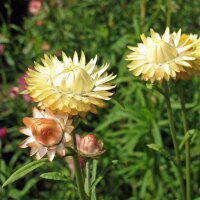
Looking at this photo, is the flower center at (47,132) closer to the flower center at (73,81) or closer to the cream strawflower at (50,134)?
the cream strawflower at (50,134)

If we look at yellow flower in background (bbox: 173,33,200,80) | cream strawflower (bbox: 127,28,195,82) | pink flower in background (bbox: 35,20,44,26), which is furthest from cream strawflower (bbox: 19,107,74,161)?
pink flower in background (bbox: 35,20,44,26)

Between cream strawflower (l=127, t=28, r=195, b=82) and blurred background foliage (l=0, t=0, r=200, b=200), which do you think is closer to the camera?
cream strawflower (l=127, t=28, r=195, b=82)

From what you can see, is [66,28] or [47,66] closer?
[47,66]

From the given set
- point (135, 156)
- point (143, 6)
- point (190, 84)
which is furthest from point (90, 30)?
point (135, 156)

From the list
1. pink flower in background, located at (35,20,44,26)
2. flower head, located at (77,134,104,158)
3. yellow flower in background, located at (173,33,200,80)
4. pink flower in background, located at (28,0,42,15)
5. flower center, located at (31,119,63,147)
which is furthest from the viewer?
pink flower in background, located at (28,0,42,15)

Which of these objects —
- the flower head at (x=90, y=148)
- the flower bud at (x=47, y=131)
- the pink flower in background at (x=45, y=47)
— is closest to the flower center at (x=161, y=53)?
the flower head at (x=90, y=148)

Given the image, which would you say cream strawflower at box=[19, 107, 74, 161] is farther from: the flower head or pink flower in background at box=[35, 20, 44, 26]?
pink flower in background at box=[35, 20, 44, 26]

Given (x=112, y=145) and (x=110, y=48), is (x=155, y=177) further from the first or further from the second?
(x=110, y=48)
